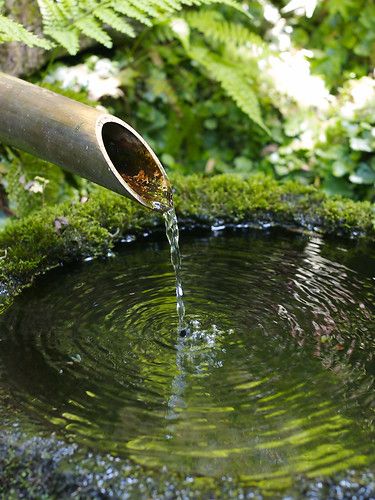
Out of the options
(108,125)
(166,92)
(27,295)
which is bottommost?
(27,295)

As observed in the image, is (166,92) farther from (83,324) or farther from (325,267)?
(83,324)

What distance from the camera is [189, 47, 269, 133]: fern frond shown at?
187 inches

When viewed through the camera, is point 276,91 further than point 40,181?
Yes

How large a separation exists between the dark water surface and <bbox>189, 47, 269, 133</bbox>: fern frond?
1.22 m

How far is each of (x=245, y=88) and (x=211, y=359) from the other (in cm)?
258

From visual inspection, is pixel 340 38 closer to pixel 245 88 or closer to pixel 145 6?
pixel 245 88

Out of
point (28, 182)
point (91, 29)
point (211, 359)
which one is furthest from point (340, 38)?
point (211, 359)

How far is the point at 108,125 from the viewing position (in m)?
2.98

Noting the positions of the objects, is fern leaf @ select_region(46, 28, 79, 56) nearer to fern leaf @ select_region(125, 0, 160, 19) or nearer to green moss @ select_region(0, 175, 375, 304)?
fern leaf @ select_region(125, 0, 160, 19)

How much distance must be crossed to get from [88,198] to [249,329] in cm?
154

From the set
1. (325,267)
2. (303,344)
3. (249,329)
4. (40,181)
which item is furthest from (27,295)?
(325,267)

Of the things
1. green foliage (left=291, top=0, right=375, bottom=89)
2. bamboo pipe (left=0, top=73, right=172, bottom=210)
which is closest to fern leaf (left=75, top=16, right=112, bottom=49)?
bamboo pipe (left=0, top=73, right=172, bottom=210)

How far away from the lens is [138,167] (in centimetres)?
307

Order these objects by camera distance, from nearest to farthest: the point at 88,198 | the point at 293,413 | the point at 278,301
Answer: the point at 293,413 < the point at 278,301 < the point at 88,198
